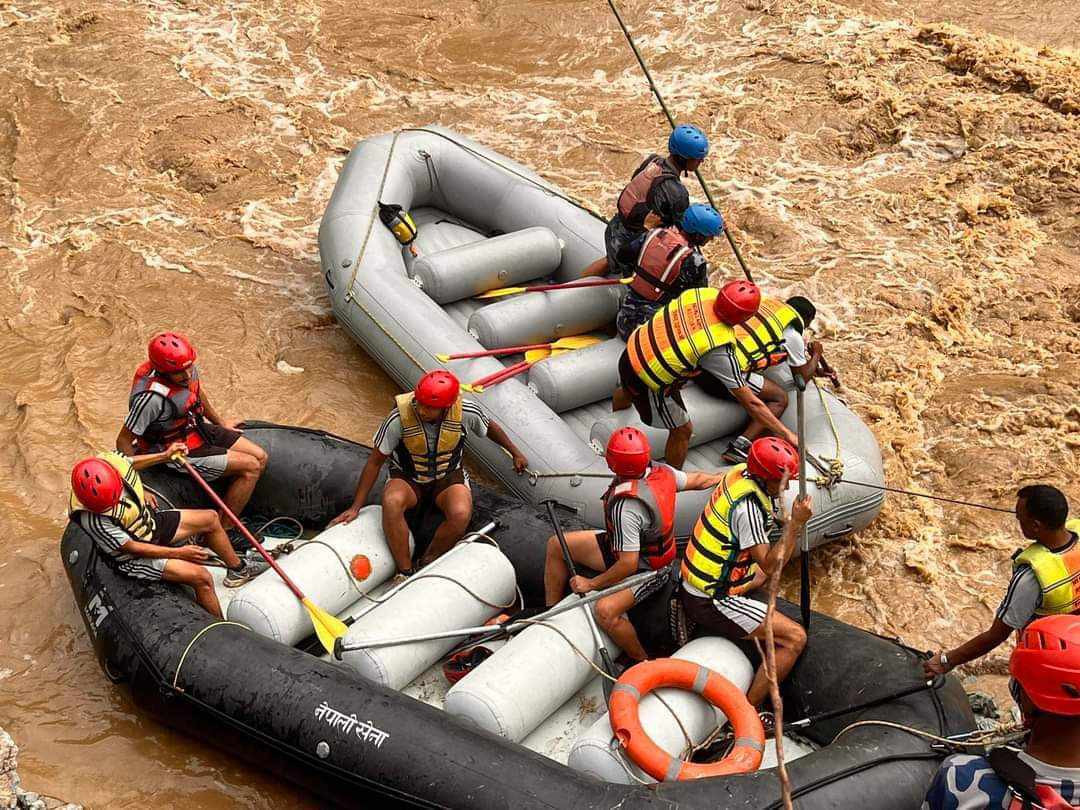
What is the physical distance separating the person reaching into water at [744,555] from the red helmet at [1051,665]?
111 centimetres

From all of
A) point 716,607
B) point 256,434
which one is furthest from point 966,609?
point 256,434

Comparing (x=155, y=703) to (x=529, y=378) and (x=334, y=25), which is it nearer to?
(x=529, y=378)

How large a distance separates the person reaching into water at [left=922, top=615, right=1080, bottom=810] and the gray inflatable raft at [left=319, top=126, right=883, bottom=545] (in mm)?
2289

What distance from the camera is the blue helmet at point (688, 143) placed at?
18.2 feet

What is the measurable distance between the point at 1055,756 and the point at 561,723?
203cm

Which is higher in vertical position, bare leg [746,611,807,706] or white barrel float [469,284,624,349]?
white barrel float [469,284,624,349]

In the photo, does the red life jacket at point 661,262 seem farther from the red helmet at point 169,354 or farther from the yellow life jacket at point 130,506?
the yellow life jacket at point 130,506

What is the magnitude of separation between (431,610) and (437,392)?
84cm

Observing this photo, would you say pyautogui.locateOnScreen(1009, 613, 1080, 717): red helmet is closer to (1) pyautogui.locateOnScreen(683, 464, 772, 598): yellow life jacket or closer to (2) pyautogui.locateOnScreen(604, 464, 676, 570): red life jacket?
(1) pyautogui.locateOnScreen(683, 464, 772, 598): yellow life jacket

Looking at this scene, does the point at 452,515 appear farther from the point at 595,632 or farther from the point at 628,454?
the point at 628,454

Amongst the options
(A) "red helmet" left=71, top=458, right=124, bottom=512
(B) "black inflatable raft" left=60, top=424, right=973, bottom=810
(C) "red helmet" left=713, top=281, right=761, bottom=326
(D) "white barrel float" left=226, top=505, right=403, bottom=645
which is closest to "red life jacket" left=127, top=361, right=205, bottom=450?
(B) "black inflatable raft" left=60, top=424, right=973, bottom=810

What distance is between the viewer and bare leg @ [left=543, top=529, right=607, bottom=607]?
4.16 metres

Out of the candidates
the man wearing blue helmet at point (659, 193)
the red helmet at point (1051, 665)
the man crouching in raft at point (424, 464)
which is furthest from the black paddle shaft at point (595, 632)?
the man wearing blue helmet at point (659, 193)

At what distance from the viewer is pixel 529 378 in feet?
17.8
